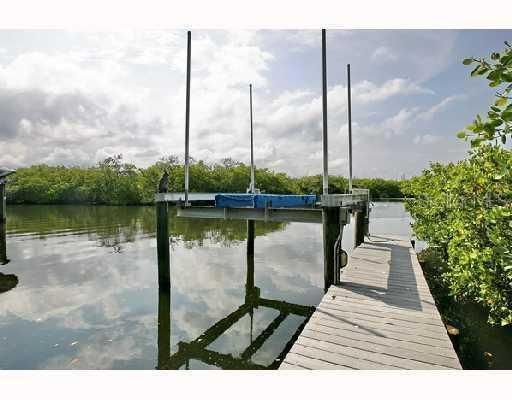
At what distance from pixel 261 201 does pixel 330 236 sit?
2081 millimetres

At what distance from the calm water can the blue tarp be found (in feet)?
8.05

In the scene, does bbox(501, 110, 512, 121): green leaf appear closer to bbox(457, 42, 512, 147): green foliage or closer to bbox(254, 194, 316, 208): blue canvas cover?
bbox(457, 42, 512, 147): green foliage

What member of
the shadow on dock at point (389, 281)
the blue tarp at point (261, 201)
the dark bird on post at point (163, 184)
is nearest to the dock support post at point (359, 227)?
the shadow on dock at point (389, 281)

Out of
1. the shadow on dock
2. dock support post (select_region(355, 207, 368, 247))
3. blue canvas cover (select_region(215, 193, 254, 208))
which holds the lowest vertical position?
the shadow on dock

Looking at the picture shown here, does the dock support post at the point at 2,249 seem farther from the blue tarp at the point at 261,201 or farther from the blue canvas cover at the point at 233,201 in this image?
the blue tarp at the point at 261,201

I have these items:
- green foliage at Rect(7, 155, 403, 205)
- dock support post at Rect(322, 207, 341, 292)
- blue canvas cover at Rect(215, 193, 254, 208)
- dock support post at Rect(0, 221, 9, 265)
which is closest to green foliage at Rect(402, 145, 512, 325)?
dock support post at Rect(322, 207, 341, 292)

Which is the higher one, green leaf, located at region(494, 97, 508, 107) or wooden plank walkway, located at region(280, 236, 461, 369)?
green leaf, located at region(494, 97, 508, 107)

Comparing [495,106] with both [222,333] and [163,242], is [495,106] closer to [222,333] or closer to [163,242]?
[222,333]

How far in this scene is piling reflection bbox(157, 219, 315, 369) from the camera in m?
5.44

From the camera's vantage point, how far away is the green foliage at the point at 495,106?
1.20 metres

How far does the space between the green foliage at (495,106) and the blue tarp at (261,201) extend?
6700 millimetres

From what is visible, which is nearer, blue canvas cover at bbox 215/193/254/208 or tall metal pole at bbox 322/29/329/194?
tall metal pole at bbox 322/29/329/194
